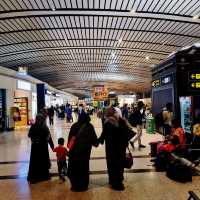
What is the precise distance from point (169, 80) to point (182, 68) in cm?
133

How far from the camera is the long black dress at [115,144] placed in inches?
256

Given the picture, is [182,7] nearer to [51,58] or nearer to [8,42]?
[8,42]

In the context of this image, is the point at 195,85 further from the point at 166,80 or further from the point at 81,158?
the point at 81,158

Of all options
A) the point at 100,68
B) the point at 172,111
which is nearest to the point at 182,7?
the point at 172,111

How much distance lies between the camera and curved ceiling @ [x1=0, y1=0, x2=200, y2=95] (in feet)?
46.3

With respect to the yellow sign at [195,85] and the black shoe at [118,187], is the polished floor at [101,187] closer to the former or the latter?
the black shoe at [118,187]

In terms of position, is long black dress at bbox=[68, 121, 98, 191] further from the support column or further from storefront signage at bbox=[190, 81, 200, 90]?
the support column

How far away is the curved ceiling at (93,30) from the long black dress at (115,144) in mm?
8189

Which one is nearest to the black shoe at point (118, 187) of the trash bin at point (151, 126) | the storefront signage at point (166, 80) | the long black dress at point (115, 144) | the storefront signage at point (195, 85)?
the long black dress at point (115, 144)

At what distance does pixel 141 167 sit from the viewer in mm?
8148

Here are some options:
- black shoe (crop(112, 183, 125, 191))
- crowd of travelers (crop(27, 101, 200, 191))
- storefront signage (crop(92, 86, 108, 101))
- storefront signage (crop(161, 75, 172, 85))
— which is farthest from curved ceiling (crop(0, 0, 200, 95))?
black shoe (crop(112, 183, 125, 191))

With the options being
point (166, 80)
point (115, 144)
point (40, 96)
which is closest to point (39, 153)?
point (115, 144)

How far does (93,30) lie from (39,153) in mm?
12322

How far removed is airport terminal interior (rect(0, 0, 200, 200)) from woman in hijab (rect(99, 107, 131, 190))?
A: 2cm
